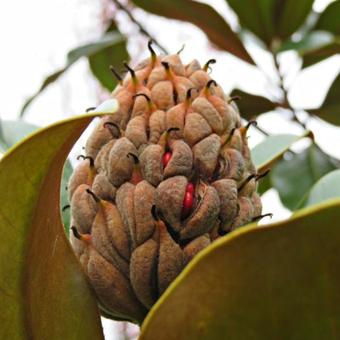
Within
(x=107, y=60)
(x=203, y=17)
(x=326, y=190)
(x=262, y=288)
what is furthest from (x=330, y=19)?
(x=262, y=288)

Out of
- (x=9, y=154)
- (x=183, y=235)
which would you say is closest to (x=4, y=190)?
(x=9, y=154)

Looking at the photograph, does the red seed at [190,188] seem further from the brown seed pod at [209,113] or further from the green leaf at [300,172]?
the green leaf at [300,172]

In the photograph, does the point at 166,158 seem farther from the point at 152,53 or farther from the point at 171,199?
the point at 152,53

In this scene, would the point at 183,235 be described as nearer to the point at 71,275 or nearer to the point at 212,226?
the point at 212,226

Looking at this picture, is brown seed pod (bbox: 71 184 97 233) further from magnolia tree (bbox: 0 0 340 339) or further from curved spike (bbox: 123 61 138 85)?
curved spike (bbox: 123 61 138 85)

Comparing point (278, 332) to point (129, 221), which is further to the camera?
point (129, 221)

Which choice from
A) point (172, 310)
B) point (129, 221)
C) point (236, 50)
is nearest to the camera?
point (172, 310)

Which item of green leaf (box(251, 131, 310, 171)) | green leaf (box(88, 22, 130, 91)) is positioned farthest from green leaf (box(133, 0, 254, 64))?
green leaf (box(251, 131, 310, 171))
